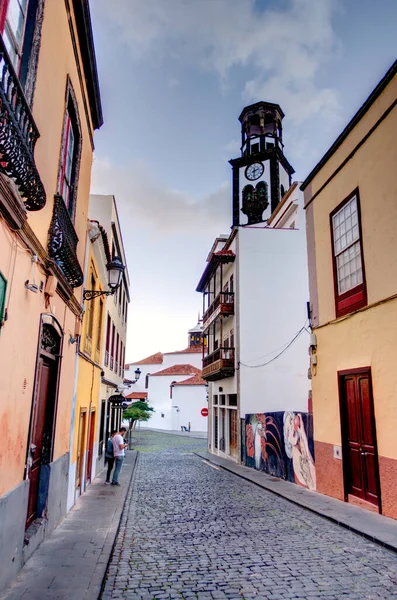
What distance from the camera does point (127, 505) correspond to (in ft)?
30.8

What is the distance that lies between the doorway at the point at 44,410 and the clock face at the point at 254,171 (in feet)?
95.6

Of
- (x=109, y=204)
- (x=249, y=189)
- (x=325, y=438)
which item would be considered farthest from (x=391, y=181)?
(x=249, y=189)

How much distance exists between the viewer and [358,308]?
881 cm

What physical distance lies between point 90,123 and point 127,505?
819 centimetres

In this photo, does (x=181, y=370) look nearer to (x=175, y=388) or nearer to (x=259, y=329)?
(x=175, y=388)

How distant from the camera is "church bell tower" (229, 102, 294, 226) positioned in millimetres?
32344

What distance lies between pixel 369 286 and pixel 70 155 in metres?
6.06

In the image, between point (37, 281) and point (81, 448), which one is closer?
point (37, 281)

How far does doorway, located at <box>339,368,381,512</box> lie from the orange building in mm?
5483

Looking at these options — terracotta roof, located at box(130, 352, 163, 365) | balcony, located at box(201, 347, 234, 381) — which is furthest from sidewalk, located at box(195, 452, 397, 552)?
terracotta roof, located at box(130, 352, 163, 365)

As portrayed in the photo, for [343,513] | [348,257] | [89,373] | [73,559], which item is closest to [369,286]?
[348,257]

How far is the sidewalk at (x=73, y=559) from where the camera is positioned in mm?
4352

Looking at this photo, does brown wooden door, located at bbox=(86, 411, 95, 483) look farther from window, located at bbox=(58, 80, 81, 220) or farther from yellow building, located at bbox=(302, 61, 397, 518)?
window, located at bbox=(58, 80, 81, 220)

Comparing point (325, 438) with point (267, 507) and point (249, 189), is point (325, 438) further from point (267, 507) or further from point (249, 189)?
point (249, 189)
